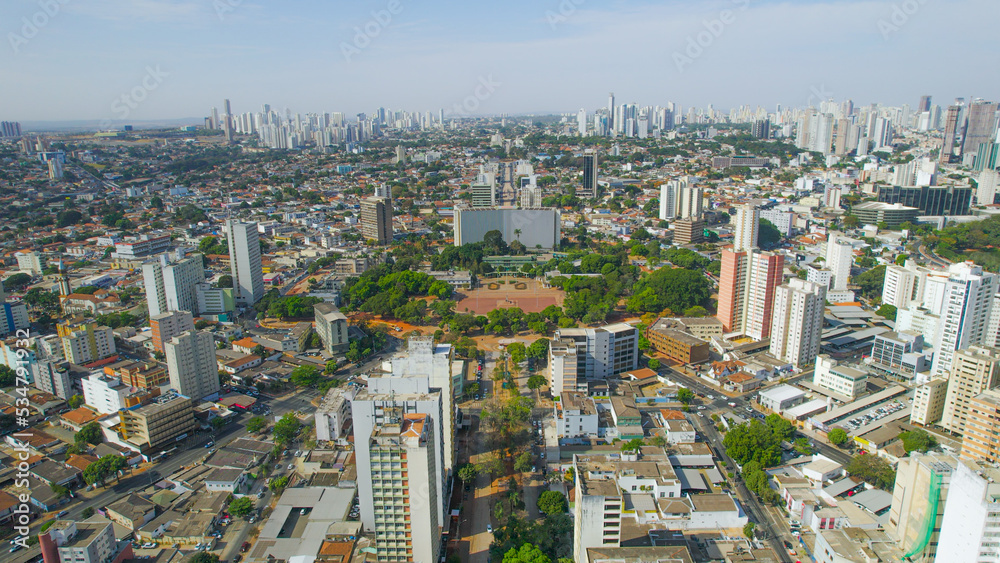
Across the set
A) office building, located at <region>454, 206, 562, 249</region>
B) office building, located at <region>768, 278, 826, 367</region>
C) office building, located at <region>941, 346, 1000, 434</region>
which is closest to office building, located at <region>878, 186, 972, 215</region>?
office building, located at <region>454, 206, 562, 249</region>

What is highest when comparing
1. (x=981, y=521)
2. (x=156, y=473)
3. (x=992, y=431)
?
(x=981, y=521)

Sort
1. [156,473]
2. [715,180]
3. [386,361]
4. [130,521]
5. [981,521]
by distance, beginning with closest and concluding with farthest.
Result: [981,521] < [130,521] < [156,473] < [386,361] < [715,180]

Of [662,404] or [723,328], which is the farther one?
[723,328]

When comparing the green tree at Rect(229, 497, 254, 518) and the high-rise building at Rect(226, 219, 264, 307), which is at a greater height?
the high-rise building at Rect(226, 219, 264, 307)

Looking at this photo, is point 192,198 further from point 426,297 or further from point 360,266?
point 426,297

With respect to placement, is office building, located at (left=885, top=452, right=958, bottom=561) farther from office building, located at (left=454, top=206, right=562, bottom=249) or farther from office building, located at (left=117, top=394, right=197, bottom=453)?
office building, located at (left=454, top=206, right=562, bottom=249)

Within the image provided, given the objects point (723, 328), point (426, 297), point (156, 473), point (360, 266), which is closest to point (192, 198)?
point (360, 266)

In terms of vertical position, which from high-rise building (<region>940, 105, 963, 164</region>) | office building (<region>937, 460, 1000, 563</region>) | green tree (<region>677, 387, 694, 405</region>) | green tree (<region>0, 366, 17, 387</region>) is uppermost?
high-rise building (<region>940, 105, 963, 164</region>)
